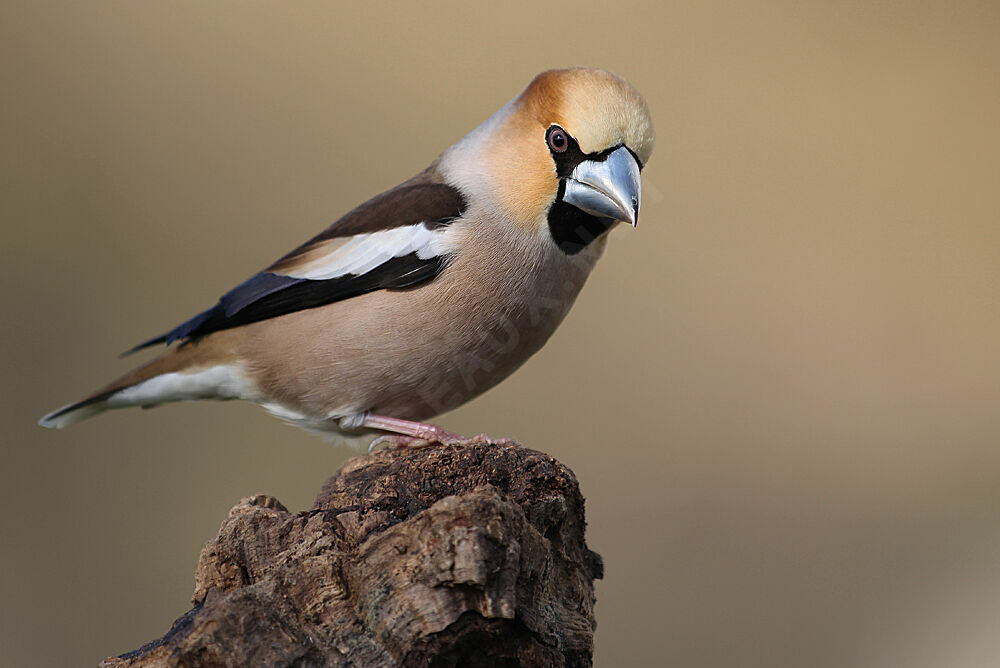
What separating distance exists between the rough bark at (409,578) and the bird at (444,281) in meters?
0.61

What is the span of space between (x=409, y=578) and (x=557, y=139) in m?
1.51

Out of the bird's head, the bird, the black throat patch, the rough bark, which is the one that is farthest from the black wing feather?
the rough bark

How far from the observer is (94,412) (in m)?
3.56

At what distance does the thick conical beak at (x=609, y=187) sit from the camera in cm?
281

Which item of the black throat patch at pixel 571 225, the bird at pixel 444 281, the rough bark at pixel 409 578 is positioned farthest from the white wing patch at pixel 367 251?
the rough bark at pixel 409 578

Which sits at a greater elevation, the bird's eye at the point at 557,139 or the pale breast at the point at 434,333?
the bird's eye at the point at 557,139

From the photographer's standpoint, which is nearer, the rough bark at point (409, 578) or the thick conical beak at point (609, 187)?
the rough bark at point (409, 578)

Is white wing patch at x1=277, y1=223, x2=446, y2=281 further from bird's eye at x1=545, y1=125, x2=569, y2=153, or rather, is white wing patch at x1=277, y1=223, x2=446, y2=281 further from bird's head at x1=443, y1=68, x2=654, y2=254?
bird's eye at x1=545, y1=125, x2=569, y2=153

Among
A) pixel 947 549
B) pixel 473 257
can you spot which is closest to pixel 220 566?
pixel 473 257

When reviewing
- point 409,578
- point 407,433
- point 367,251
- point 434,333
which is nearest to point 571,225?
point 434,333

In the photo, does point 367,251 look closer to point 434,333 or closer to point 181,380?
point 434,333

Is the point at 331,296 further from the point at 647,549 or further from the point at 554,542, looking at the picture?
the point at 647,549

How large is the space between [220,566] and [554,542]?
29.5 inches

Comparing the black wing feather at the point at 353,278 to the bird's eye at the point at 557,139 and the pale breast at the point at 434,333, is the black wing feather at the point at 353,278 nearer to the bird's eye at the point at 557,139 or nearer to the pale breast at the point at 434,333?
the pale breast at the point at 434,333
